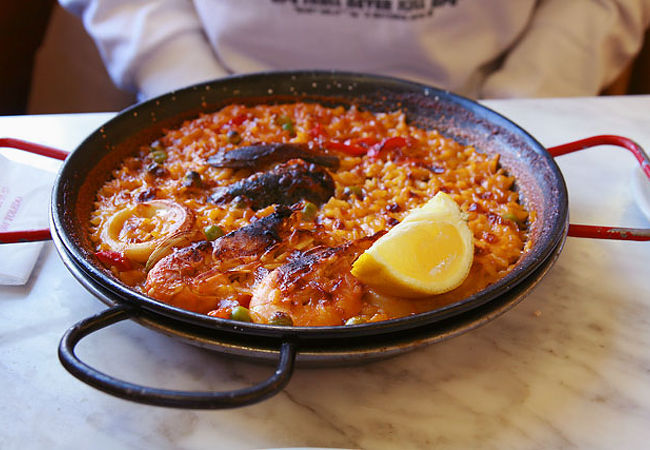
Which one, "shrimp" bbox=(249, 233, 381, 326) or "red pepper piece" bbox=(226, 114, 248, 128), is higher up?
"shrimp" bbox=(249, 233, 381, 326)

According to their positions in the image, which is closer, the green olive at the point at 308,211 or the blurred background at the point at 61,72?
the green olive at the point at 308,211

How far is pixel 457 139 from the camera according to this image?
2.21m

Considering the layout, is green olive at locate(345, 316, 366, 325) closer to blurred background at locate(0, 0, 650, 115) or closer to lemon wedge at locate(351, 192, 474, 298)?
lemon wedge at locate(351, 192, 474, 298)

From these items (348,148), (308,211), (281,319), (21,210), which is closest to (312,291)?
(281,319)

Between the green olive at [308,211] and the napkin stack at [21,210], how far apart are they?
0.80m

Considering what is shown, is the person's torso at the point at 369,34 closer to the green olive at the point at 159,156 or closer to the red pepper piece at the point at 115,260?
the green olive at the point at 159,156

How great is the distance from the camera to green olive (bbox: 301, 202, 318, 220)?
1.78 metres

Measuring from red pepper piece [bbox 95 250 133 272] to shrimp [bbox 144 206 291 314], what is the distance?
0.29ft

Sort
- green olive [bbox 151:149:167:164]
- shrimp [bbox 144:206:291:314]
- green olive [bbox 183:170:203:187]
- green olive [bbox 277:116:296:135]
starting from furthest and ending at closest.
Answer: green olive [bbox 277:116:296:135], green olive [bbox 151:149:167:164], green olive [bbox 183:170:203:187], shrimp [bbox 144:206:291:314]

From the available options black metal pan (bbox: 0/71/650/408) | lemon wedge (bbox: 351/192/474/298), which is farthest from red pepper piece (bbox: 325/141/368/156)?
lemon wedge (bbox: 351/192/474/298)

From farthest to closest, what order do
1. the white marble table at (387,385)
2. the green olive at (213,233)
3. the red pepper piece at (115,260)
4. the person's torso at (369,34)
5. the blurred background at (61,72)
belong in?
the blurred background at (61,72)
the person's torso at (369,34)
the green olive at (213,233)
the red pepper piece at (115,260)
the white marble table at (387,385)

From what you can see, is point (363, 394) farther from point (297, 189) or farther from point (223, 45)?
point (223, 45)

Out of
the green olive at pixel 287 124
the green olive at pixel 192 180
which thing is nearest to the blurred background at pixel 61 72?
the green olive at pixel 287 124

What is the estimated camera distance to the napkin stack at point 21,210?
1.75 m
